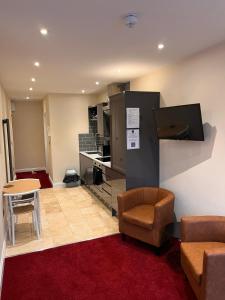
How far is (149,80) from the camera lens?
12.4ft

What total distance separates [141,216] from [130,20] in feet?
7.41

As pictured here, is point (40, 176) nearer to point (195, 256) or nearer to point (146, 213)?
point (146, 213)

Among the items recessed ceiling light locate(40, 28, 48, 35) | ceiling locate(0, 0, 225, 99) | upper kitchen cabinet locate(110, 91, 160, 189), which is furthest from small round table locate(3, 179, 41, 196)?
recessed ceiling light locate(40, 28, 48, 35)

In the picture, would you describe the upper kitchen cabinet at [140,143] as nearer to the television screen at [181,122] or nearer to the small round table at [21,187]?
the television screen at [181,122]

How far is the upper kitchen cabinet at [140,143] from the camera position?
11.2 ft

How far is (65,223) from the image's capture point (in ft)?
12.7

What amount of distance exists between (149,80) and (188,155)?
1475 millimetres

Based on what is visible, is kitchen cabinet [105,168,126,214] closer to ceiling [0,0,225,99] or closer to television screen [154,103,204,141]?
television screen [154,103,204,141]

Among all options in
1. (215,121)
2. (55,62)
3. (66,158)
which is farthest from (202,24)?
(66,158)

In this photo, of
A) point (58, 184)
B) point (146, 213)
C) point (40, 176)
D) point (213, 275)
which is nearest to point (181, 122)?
point (146, 213)

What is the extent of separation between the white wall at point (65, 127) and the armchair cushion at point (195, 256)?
4.31m

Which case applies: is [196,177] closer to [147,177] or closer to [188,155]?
[188,155]

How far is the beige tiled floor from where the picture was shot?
3.26 meters

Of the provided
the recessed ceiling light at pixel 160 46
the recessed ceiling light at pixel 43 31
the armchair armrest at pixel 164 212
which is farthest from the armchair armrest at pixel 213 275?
the recessed ceiling light at pixel 43 31
